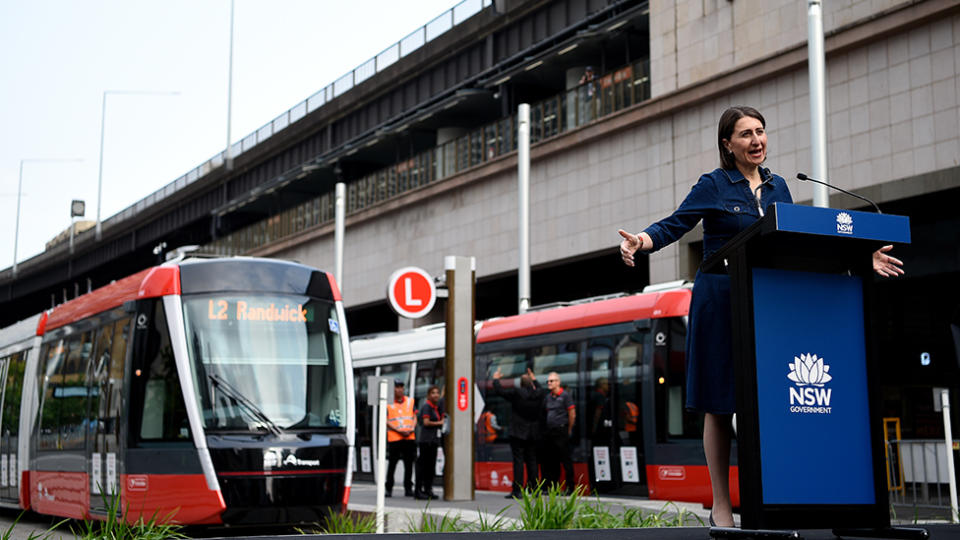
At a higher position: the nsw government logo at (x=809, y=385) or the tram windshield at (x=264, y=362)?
the tram windshield at (x=264, y=362)

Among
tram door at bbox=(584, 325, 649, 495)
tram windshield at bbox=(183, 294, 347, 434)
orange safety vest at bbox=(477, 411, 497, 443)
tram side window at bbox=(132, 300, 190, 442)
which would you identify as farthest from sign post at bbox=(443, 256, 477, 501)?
tram side window at bbox=(132, 300, 190, 442)

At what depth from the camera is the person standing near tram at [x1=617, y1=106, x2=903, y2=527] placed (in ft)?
16.7

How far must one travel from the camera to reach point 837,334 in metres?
4.82

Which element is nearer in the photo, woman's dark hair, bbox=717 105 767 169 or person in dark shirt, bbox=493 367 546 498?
woman's dark hair, bbox=717 105 767 169

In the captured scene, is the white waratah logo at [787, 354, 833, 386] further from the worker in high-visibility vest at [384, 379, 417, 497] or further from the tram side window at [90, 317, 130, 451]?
the worker in high-visibility vest at [384, 379, 417, 497]

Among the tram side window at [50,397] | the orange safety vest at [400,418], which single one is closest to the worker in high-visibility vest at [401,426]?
the orange safety vest at [400,418]

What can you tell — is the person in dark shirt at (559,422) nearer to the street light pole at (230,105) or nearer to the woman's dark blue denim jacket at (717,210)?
the woman's dark blue denim jacket at (717,210)

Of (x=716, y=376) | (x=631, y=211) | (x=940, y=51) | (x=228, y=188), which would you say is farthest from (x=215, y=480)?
(x=228, y=188)

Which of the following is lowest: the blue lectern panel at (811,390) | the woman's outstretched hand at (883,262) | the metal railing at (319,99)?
the blue lectern panel at (811,390)

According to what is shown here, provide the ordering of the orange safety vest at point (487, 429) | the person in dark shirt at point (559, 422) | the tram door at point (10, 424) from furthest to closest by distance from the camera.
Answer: the orange safety vest at point (487, 429)
the person in dark shirt at point (559, 422)
the tram door at point (10, 424)

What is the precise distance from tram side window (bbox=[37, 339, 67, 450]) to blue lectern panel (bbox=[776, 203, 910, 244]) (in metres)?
12.1

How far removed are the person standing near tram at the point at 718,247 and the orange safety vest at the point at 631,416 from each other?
12.2m

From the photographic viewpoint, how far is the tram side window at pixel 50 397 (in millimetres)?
14906

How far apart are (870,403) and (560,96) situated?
92.8 feet
